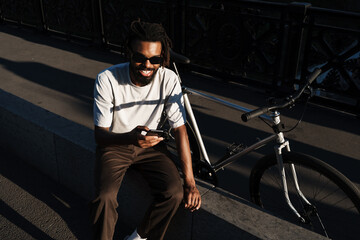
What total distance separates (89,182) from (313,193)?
79.0 inches

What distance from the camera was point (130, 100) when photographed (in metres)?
2.92

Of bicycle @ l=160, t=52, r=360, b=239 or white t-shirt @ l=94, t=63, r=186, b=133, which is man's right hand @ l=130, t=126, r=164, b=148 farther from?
white t-shirt @ l=94, t=63, r=186, b=133

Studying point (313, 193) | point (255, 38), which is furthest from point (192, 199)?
point (255, 38)

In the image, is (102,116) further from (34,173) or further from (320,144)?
(320,144)

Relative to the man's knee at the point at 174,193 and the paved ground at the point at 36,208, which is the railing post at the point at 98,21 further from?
the man's knee at the point at 174,193

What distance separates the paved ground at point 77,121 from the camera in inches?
135

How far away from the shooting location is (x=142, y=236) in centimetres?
282

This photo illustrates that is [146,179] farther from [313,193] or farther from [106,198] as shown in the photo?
[313,193]

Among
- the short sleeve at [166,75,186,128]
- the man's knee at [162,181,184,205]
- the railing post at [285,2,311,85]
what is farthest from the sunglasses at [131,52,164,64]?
the railing post at [285,2,311,85]

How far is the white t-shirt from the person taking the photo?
282cm

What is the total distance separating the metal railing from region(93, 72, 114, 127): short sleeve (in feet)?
7.06

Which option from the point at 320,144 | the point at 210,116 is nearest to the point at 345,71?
the point at 320,144

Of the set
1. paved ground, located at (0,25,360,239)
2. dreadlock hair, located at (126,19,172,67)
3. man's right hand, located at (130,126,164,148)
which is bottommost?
paved ground, located at (0,25,360,239)

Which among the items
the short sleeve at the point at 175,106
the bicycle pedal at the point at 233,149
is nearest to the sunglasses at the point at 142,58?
the short sleeve at the point at 175,106
